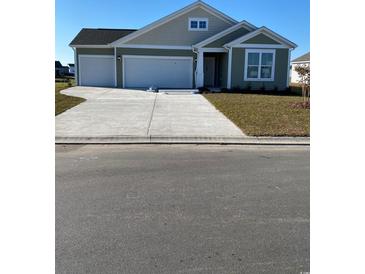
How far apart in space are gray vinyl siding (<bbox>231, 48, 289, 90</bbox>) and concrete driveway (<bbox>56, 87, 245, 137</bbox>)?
7954mm

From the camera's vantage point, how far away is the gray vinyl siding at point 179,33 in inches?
923

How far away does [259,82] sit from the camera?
2261 cm

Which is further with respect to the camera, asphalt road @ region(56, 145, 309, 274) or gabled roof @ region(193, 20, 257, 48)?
gabled roof @ region(193, 20, 257, 48)

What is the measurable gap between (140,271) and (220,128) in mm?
7335

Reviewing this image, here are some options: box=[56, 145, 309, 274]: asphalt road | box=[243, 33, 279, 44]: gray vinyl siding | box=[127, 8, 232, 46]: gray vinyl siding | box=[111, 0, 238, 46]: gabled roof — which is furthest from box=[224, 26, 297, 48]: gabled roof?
box=[56, 145, 309, 274]: asphalt road

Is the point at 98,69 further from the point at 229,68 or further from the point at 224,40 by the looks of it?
the point at 229,68

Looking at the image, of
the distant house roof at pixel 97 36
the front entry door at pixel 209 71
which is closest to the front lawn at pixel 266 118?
the front entry door at pixel 209 71

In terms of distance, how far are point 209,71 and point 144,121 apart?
16.0 m

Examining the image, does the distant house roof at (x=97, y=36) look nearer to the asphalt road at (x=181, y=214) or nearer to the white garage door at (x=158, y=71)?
the white garage door at (x=158, y=71)

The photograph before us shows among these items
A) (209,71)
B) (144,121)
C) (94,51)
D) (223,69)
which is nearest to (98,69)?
(94,51)

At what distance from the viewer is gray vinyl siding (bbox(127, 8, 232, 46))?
23438 millimetres

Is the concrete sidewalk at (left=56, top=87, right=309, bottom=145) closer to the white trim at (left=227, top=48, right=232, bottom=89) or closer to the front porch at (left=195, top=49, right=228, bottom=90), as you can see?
the white trim at (left=227, top=48, right=232, bottom=89)

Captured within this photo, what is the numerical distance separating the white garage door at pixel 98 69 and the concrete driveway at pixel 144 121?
1024 cm
